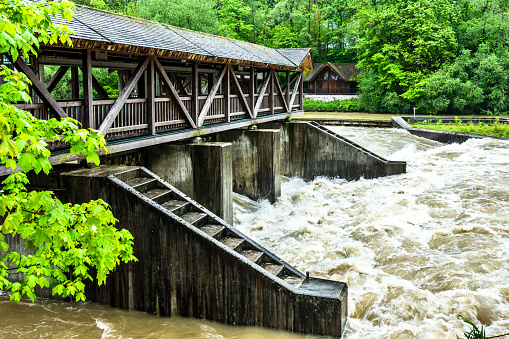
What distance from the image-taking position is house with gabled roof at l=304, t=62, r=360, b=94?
57.7 metres

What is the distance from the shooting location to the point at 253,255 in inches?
334

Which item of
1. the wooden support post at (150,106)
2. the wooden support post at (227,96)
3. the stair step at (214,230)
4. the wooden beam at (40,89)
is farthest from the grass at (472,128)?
the wooden beam at (40,89)

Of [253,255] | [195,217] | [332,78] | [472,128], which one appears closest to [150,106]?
[195,217]

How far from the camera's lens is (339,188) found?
18.4 meters

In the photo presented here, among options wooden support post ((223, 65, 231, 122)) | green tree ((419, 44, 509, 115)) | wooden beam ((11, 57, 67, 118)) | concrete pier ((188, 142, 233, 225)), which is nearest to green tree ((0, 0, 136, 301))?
wooden beam ((11, 57, 67, 118))

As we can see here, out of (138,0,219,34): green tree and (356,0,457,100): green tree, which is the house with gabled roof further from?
(138,0,219,34): green tree

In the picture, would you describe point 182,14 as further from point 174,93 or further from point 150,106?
point 150,106

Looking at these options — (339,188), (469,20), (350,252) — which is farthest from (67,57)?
(469,20)

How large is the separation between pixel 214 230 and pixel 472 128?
2545 centimetres

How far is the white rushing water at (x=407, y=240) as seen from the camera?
26.6 feet

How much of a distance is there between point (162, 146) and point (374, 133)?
74.6 feet

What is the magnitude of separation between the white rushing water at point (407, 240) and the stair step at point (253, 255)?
5.86 ft

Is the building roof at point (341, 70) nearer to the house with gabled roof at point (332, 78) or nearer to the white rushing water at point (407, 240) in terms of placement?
the house with gabled roof at point (332, 78)

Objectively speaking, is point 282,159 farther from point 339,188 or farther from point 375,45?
point 375,45
